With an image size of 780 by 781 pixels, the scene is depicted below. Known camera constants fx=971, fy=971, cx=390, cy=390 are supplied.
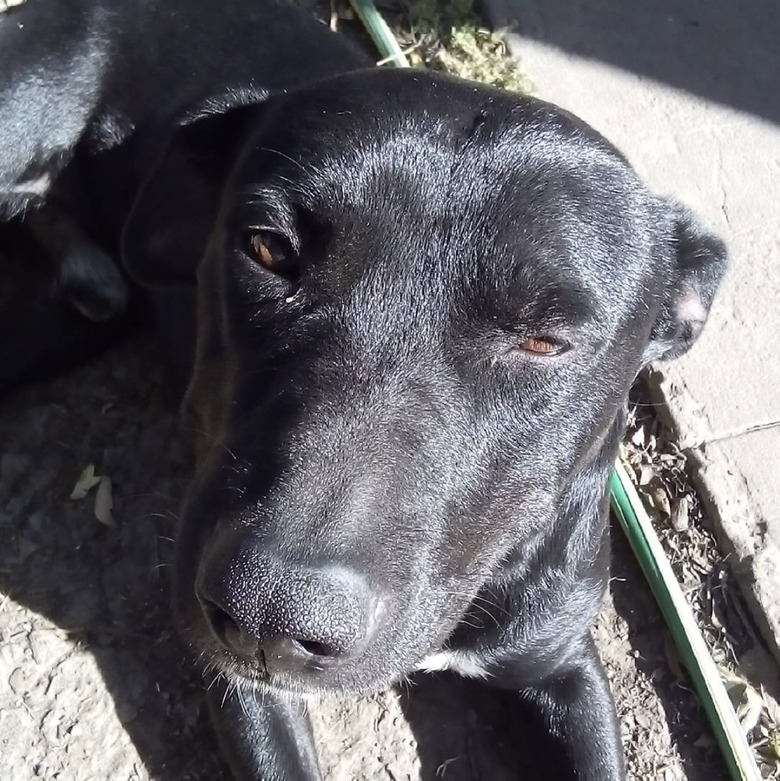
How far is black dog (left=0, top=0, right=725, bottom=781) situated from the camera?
5.18ft

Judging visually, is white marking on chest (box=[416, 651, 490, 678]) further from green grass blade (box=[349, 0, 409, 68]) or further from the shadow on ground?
the shadow on ground

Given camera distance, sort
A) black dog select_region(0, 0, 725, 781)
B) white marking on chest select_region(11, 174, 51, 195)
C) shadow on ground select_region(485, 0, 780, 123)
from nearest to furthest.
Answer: black dog select_region(0, 0, 725, 781)
white marking on chest select_region(11, 174, 51, 195)
shadow on ground select_region(485, 0, 780, 123)

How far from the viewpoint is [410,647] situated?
69.0 inches

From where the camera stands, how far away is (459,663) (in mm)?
2393

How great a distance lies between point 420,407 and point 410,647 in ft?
1.44

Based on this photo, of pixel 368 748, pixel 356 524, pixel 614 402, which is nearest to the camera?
pixel 356 524

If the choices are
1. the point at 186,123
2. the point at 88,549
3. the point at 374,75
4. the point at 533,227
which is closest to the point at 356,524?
the point at 533,227

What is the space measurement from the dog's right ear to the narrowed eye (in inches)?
19.3

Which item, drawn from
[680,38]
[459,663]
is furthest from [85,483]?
[680,38]

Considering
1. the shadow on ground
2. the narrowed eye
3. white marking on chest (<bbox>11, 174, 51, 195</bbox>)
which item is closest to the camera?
the narrowed eye

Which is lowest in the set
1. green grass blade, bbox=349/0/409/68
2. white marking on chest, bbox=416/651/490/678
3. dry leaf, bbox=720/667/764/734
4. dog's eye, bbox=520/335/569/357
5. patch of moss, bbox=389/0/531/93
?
dry leaf, bbox=720/667/764/734

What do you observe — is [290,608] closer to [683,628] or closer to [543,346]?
[543,346]

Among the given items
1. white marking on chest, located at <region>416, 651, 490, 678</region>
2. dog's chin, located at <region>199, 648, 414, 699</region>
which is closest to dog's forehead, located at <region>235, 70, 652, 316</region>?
dog's chin, located at <region>199, 648, 414, 699</region>

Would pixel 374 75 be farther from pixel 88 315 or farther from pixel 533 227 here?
pixel 88 315
